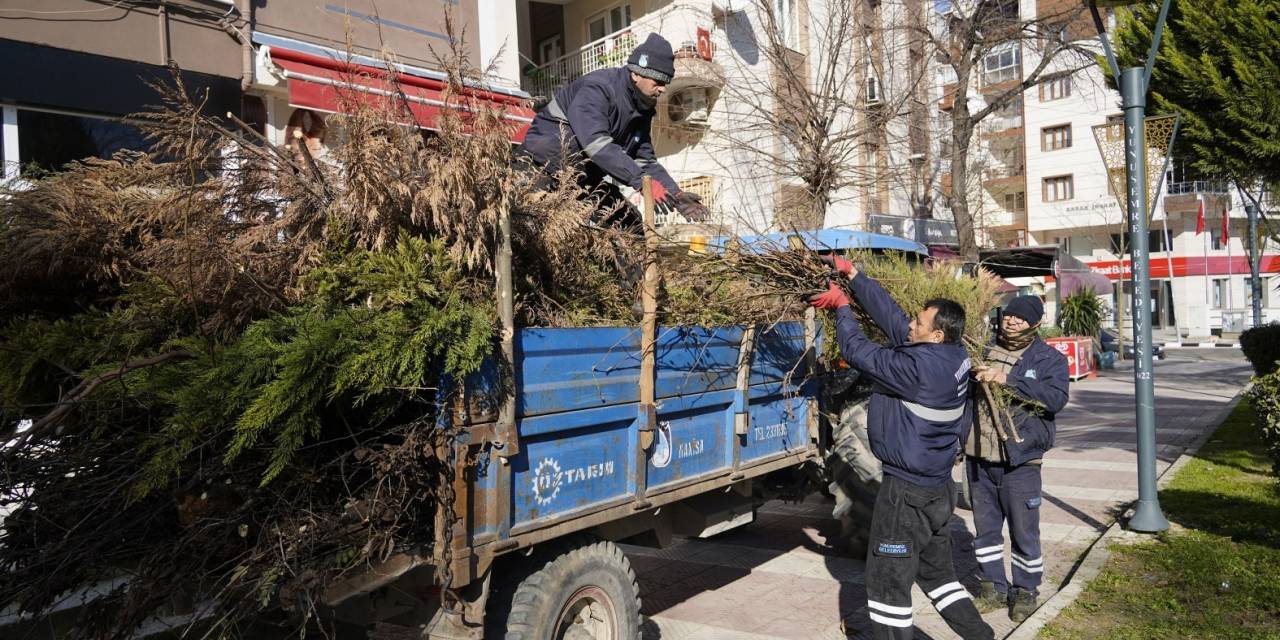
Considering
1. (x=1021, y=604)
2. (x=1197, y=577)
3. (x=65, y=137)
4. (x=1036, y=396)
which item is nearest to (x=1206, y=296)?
(x=1197, y=577)

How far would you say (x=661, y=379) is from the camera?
4020 mm

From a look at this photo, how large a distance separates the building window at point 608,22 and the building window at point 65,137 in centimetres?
1217

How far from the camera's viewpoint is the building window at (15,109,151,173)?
9.06 meters

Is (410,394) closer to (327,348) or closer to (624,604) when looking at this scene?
(327,348)

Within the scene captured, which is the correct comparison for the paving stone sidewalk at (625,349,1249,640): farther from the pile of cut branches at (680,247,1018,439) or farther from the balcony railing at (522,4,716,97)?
the balcony railing at (522,4,716,97)

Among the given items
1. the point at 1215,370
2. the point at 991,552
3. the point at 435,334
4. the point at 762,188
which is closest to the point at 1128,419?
the point at 762,188

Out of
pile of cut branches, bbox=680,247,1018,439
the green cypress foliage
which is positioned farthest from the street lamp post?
pile of cut branches, bbox=680,247,1018,439

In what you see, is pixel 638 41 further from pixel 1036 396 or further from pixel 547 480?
pixel 547 480

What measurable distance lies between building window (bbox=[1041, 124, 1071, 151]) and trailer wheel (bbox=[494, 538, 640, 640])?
41735 millimetres

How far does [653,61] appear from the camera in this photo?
508 cm

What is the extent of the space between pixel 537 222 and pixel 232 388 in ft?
5.11

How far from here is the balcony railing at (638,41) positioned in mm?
17828

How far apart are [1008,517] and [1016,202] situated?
138 feet

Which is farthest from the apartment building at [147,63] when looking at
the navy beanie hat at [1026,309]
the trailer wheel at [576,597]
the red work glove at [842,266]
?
the trailer wheel at [576,597]
